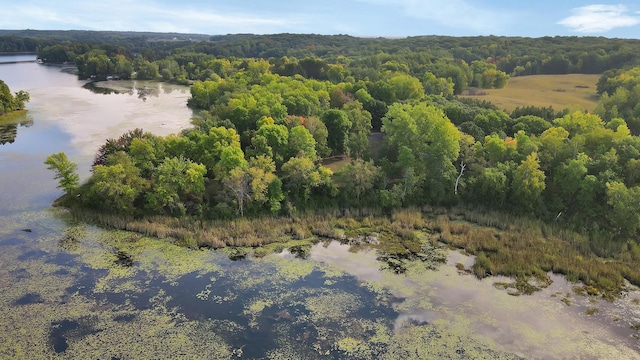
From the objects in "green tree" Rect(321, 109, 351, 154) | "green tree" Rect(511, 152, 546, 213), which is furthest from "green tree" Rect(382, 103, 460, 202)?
"green tree" Rect(321, 109, 351, 154)

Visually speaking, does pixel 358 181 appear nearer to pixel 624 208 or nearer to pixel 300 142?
pixel 300 142

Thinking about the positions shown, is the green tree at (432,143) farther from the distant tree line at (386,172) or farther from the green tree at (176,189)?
the green tree at (176,189)

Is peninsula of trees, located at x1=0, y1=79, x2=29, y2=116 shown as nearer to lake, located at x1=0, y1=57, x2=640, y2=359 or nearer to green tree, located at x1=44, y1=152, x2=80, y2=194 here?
green tree, located at x1=44, y1=152, x2=80, y2=194

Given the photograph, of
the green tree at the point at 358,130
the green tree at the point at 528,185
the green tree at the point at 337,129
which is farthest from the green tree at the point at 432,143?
the green tree at the point at 337,129

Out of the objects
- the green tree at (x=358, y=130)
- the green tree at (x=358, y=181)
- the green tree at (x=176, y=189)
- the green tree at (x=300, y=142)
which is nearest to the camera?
the green tree at (x=176, y=189)

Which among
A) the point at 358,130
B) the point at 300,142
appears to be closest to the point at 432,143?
the point at 300,142

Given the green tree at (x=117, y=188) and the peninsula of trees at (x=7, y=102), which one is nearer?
the green tree at (x=117, y=188)
